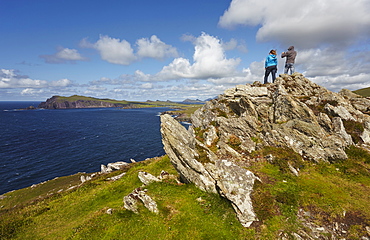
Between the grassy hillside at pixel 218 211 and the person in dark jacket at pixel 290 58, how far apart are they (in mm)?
27406

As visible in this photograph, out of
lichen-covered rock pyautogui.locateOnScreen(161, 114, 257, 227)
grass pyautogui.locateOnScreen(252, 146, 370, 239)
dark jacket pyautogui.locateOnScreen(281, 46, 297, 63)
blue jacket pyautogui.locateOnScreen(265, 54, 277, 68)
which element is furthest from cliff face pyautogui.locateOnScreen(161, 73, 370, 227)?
blue jacket pyautogui.locateOnScreen(265, 54, 277, 68)

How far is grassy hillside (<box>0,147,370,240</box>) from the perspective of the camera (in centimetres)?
1448

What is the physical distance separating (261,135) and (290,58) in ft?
83.2

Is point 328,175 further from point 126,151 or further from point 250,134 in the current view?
point 126,151

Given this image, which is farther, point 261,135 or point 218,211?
point 261,135

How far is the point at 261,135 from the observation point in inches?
1251

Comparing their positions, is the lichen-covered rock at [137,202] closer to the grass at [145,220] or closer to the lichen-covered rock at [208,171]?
the grass at [145,220]

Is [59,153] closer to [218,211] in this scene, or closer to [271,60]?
[218,211]

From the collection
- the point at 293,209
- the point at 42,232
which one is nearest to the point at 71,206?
the point at 42,232

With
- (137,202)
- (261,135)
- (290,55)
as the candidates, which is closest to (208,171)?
(137,202)

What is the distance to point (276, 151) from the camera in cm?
2756

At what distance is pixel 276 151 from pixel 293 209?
12.9m

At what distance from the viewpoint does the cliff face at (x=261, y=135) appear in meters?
19.3

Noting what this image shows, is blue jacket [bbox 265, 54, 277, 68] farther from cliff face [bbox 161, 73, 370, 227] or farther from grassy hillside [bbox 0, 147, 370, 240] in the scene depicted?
grassy hillside [bbox 0, 147, 370, 240]
